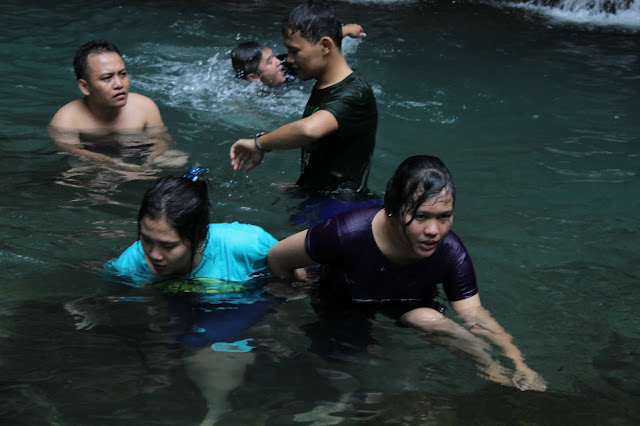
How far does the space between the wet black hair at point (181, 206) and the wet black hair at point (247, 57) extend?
4.48m

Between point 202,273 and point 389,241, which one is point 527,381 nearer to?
point 389,241

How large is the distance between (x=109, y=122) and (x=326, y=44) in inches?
103

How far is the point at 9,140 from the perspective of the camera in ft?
21.9

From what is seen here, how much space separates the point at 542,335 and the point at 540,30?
310 inches

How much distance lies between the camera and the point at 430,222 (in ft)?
10.8

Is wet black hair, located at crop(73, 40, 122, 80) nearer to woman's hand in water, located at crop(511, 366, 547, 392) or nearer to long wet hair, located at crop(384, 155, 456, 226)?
long wet hair, located at crop(384, 155, 456, 226)

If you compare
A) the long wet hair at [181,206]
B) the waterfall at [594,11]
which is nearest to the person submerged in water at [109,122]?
the long wet hair at [181,206]

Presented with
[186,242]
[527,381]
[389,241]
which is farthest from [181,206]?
[527,381]

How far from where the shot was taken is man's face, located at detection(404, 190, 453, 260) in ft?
10.8

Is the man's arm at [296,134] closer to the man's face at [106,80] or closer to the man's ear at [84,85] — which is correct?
the man's face at [106,80]

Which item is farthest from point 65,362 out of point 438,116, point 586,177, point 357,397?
point 438,116

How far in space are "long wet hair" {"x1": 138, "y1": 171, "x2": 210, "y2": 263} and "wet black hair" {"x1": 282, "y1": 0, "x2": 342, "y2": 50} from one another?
1.23 meters

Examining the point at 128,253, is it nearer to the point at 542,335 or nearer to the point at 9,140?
the point at 542,335

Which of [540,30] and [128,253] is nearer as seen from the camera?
[128,253]
